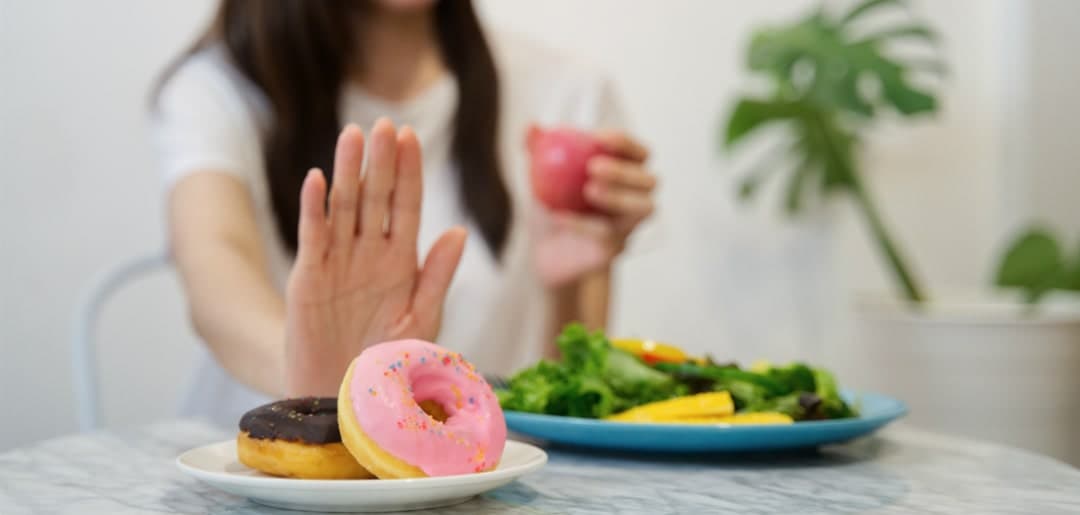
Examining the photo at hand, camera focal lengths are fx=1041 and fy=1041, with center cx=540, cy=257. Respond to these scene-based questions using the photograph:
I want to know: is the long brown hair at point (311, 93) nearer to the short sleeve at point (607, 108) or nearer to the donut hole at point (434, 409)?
the short sleeve at point (607, 108)

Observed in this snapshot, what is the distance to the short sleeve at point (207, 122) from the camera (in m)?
1.51

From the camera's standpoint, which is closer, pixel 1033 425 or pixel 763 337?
pixel 1033 425

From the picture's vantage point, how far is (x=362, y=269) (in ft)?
2.85

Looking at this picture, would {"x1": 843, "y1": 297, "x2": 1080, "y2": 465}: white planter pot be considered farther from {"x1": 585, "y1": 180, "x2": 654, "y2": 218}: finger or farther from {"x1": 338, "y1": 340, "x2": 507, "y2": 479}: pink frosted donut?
{"x1": 338, "y1": 340, "x2": 507, "y2": 479}: pink frosted donut

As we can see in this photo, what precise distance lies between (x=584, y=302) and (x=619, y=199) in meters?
0.49

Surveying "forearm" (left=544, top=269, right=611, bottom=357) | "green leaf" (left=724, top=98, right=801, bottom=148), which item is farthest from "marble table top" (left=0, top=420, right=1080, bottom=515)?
"green leaf" (left=724, top=98, right=801, bottom=148)

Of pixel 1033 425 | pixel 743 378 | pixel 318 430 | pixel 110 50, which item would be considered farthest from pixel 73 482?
pixel 1033 425

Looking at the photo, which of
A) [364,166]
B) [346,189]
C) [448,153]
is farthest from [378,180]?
[448,153]

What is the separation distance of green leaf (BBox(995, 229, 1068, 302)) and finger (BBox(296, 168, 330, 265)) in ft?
5.78

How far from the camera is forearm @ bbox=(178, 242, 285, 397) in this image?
1124 mm

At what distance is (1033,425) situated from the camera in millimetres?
2004

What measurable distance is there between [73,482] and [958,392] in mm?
1751

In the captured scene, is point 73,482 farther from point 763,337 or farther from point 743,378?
point 763,337

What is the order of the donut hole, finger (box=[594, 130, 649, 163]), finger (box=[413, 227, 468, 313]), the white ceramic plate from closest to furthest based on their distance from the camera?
the white ceramic plate < the donut hole < finger (box=[413, 227, 468, 313]) < finger (box=[594, 130, 649, 163])
